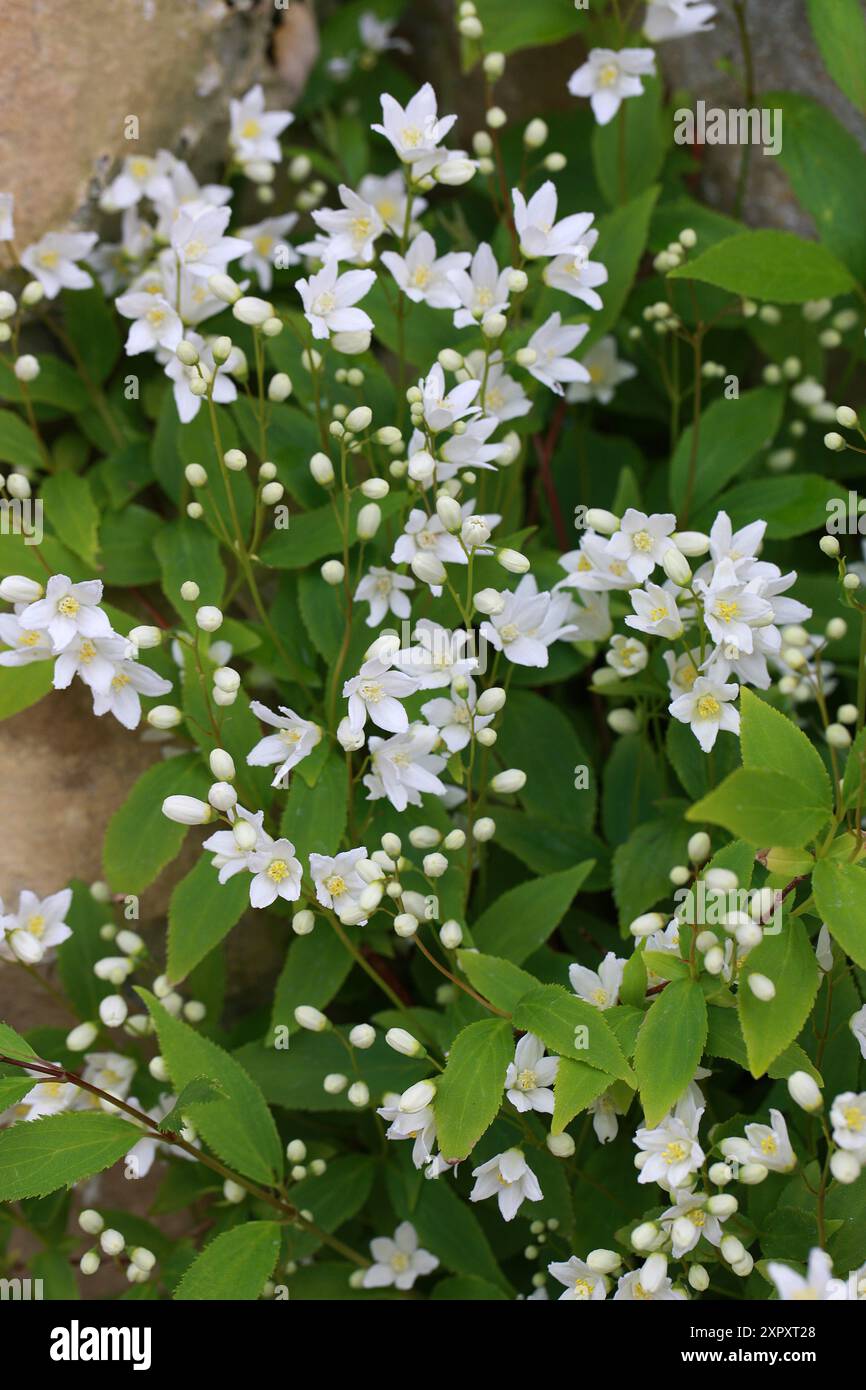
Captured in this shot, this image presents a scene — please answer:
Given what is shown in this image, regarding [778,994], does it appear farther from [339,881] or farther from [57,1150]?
[57,1150]

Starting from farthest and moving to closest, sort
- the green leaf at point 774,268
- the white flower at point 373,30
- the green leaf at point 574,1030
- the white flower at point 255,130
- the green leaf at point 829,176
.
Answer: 1. the white flower at point 373,30
2. the white flower at point 255,130
3. the green leaf at point 829,176
4. the green leaf at point 774,268
5. the green leaf at point 574,1030

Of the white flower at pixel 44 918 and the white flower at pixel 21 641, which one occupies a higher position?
the white flower at pixel 21 641

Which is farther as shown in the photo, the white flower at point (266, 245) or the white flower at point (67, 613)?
the white flower at point (266, 245)

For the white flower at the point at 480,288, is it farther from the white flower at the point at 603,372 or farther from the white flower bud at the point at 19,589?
the white flower bud at the point at 19,589

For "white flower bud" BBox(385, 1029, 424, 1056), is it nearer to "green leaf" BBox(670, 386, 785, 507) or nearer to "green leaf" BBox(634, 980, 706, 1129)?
"green leaf" BBox(634, 980, 706, 1129)

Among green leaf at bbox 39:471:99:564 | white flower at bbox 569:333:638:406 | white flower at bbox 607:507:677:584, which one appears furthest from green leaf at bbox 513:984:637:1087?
white flower at bbox 569:333:638:406

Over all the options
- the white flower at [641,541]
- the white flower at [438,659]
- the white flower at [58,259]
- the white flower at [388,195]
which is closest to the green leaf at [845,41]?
the white flower at [388,195]
